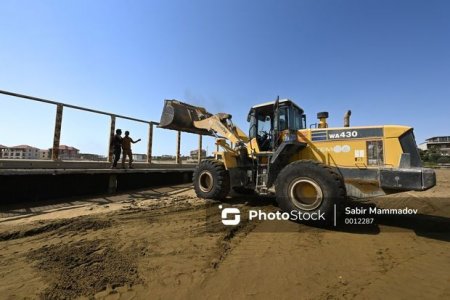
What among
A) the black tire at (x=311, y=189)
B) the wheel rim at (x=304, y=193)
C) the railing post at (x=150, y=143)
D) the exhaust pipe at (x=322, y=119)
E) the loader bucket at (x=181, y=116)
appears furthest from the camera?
the railing post at (x=150, y=143)

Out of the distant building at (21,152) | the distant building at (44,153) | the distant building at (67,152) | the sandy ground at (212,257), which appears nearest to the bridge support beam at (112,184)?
the distant building at (67,152)

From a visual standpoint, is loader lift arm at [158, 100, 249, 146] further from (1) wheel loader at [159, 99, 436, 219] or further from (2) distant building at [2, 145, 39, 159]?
(2) distant building at [2, 145, 39, 159]

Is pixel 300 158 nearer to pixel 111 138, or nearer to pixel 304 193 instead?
pixel 304 193

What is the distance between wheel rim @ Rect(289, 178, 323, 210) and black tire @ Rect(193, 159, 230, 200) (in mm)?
2662

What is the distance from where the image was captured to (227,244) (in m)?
4.78

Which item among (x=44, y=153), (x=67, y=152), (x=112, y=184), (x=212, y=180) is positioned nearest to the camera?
(x=212, y=180)

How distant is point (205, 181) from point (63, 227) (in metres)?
4.26

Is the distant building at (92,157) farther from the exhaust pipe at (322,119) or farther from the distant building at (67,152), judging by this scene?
the exhaust pipe at (322,119)

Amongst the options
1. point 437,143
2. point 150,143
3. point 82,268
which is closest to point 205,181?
point 150,143

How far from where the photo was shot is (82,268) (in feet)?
12.3

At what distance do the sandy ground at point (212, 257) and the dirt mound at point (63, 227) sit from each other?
2 centimetres

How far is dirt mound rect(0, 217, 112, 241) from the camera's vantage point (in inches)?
202

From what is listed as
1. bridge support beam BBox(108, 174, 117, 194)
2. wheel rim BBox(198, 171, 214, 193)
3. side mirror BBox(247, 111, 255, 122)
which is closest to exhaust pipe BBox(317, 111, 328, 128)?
side mirror BBox(247, 111, 255, 122)

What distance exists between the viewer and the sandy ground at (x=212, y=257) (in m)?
3.23
